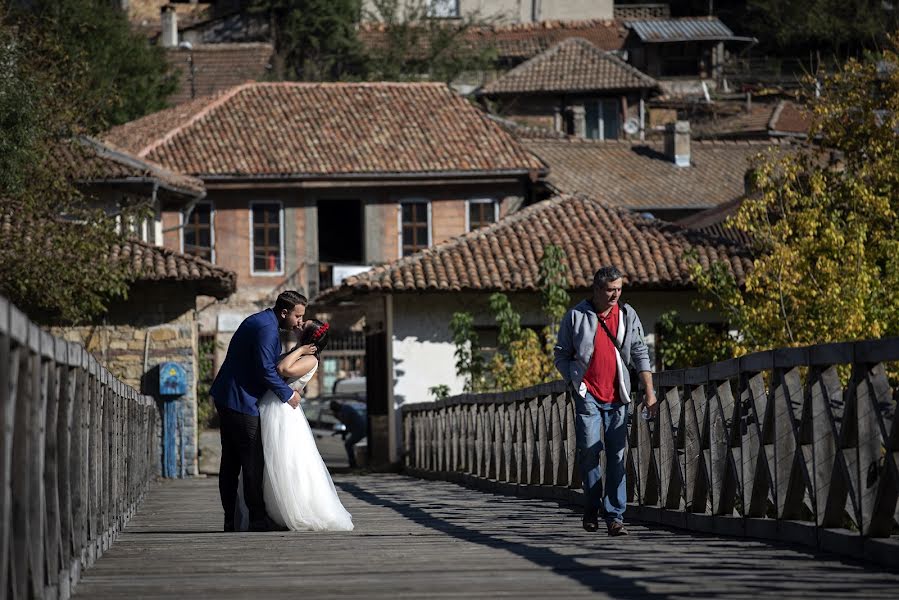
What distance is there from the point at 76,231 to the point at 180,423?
25.1ft

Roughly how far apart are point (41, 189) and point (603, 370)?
13.6 meters

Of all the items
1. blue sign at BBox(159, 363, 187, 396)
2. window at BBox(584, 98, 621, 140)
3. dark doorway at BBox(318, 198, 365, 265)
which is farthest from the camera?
window at BBox(584, 98, 621, 140)

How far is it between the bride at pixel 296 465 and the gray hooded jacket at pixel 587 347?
1.94 meters

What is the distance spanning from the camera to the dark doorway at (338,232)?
4672 centimetres

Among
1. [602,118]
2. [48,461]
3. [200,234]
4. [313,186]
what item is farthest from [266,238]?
[48,461]

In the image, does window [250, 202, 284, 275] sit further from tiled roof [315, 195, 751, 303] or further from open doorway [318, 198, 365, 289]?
tiled roof [315, 195, 751, 303]

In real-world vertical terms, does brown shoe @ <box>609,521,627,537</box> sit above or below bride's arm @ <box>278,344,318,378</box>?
below

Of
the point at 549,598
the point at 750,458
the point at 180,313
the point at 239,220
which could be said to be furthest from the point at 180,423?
the point at 549,598

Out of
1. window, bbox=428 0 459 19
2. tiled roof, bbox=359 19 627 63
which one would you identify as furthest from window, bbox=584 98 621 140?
window, bbox=428 0 459 19

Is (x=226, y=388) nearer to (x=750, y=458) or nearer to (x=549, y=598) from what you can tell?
(x=750, y=458)

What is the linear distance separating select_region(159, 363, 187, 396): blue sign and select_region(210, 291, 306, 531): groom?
17.8 m

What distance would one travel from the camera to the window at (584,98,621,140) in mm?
59406

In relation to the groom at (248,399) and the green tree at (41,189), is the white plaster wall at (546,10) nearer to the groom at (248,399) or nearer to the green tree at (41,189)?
the green tree at (41,189)

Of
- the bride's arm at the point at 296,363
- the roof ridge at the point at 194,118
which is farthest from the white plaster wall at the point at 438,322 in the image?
the bride's arm at the point at 296,363
